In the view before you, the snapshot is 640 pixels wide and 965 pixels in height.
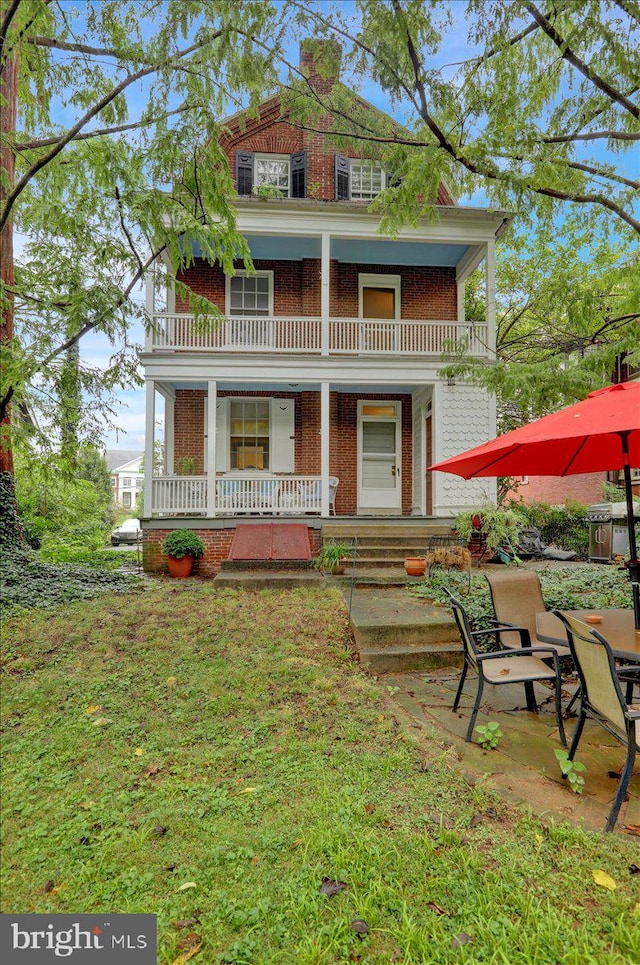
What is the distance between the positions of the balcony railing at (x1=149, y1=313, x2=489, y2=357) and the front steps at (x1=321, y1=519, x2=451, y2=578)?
3.85 metres

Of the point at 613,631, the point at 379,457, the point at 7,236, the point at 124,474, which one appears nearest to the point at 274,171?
the point at 7,236

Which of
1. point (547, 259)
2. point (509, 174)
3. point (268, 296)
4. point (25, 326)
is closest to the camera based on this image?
point (509, 174)

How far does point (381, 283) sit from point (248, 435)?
530cm

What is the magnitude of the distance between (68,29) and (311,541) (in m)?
8.16

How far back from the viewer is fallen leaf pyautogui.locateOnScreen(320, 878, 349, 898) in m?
1.99

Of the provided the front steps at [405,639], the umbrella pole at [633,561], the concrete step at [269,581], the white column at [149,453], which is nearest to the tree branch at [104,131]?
the white column at [149,453]

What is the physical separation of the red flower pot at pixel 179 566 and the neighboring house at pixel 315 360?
561mm

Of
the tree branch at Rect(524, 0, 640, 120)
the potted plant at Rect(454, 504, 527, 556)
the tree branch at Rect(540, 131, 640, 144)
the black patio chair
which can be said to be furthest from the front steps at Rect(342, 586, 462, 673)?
the tree branch at Rect(524, 0, 640, 120)

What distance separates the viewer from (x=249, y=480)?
→ 1046cm

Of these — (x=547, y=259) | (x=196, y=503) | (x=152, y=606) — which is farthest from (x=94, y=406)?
(x=547, y=259)

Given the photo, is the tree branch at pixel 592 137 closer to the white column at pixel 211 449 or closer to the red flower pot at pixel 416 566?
the red flower pot at pixel 416 566

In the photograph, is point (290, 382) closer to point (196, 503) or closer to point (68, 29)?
point (196, 503)

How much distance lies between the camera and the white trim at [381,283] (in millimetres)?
12703

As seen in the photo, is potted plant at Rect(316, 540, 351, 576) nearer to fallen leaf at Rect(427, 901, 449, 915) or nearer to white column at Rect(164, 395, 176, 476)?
white column at Rect(164, 395, 176, 476)
